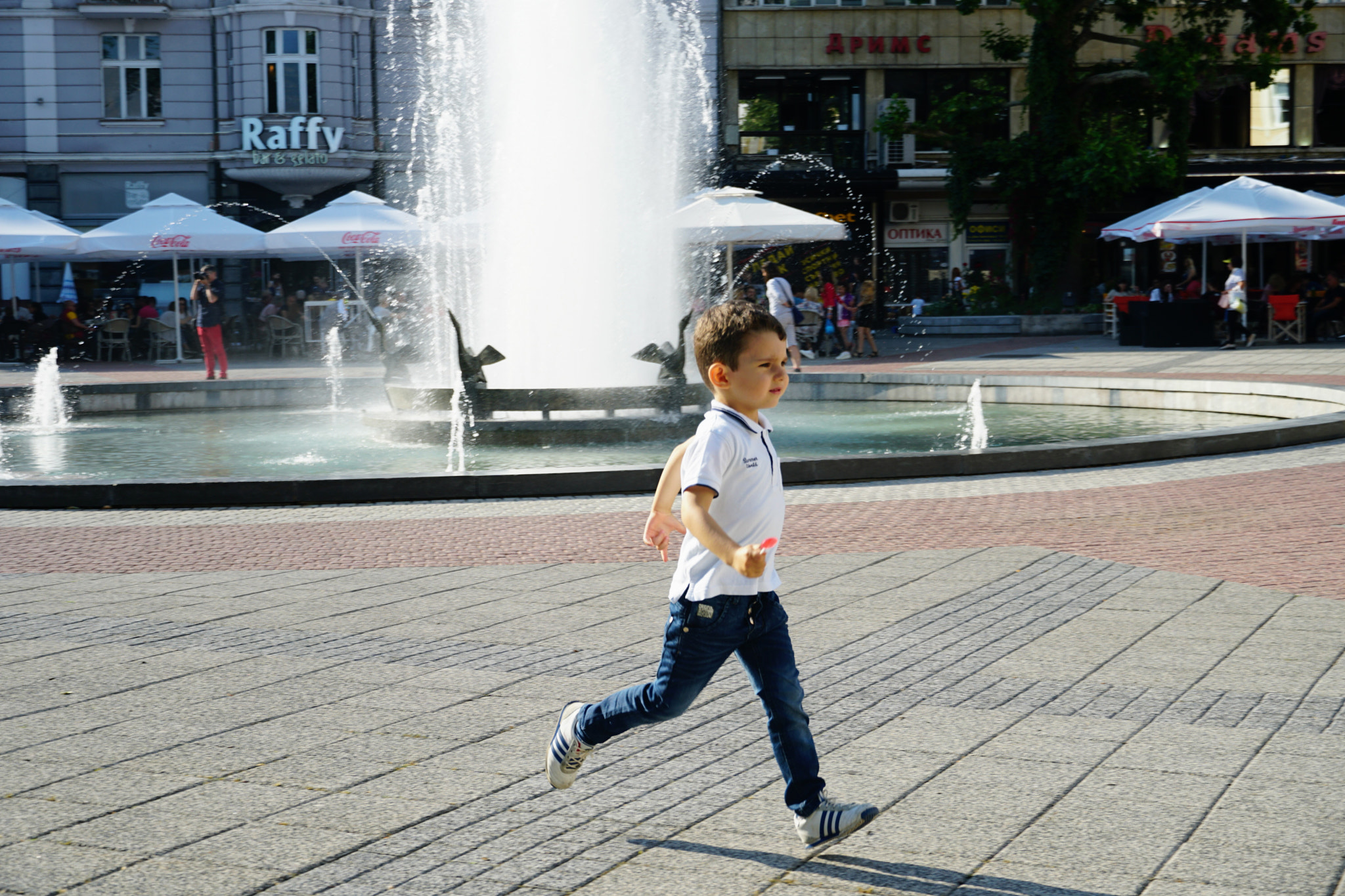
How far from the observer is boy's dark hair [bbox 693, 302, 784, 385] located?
11.8 feet

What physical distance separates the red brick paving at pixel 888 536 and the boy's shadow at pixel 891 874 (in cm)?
417

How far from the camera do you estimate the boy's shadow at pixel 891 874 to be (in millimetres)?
3373

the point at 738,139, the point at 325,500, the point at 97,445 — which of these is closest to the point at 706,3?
the point at 738,139

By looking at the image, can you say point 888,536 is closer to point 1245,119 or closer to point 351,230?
point 351,230

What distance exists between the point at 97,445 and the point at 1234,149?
34945 mm

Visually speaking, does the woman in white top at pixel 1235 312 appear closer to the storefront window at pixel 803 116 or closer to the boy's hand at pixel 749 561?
the storefront window at pixel 803 116

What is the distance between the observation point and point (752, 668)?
374 cm

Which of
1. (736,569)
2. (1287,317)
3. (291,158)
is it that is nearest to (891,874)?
(736,569)

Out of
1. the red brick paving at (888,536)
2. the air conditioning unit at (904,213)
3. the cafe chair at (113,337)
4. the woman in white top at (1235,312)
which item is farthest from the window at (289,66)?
the red brick paving at (888,536)

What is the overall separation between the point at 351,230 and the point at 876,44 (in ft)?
61.2

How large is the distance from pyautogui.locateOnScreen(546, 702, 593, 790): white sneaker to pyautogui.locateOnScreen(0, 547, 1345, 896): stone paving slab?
11 centimetres

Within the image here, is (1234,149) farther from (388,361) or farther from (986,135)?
(388,361)

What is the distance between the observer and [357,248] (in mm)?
27891

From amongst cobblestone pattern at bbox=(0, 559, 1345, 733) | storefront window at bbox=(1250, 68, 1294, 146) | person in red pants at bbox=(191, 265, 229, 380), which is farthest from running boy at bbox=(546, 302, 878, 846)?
storefront window at bbox=(1250, 68, 1294, 146)
